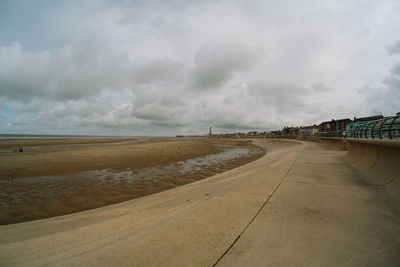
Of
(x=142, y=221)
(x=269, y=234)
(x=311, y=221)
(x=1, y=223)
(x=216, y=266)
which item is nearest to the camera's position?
(x=216, y=266)

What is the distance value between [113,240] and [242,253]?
212 centimetres

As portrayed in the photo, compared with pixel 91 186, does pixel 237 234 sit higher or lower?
higher

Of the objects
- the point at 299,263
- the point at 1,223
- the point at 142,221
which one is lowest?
the point at 1,223

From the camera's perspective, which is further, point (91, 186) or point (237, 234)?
point (91, 186)

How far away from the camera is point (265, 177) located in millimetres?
6523

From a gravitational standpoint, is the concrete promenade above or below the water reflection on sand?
above

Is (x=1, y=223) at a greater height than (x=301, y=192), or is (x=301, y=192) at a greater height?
(x=301, y=192)

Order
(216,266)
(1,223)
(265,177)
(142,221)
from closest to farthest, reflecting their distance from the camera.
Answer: (216,266) → (142,221) → (1,223) → (265,177)

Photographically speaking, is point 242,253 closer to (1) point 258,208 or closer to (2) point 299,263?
(2) point 299,263

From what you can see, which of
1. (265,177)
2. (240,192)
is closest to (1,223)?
(240,192)

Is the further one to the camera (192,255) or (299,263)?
(192,255)

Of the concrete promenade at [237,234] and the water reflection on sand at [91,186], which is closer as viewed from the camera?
the concrete promenade at [237,234]

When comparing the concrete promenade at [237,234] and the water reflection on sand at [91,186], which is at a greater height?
the concrete promenade at [237,234]

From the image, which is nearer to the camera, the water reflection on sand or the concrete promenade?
the concrete promenade
